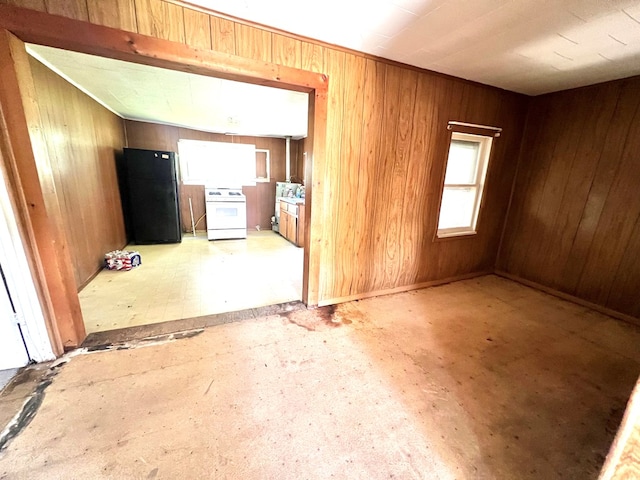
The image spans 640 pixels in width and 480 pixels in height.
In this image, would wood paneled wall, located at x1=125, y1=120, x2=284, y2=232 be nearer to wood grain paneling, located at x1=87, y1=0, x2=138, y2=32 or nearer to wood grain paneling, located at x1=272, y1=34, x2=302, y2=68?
wood grain paneling, located at x1=87, y1=0, x2=138, y2=32

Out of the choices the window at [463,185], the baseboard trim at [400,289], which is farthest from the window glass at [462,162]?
the baseboard trim at [400,289]

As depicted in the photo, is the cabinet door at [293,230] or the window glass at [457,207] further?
the cabinet door at [293,230]

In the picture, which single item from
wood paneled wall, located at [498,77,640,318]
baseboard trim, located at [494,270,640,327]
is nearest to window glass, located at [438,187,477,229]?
wood paneled wall, located at [498,77,640,318]

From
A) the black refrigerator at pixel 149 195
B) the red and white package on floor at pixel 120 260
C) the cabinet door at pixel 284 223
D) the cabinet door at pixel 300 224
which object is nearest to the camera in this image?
the red and white package on floor at pixel 120 260

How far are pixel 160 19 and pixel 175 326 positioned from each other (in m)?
2.20

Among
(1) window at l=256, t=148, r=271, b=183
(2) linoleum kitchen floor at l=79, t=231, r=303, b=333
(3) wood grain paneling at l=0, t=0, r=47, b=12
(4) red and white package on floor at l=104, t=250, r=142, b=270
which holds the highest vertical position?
(3) wood grain paneling at l=0, t=0, r=47, b=12

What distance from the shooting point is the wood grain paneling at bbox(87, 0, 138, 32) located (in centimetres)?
141

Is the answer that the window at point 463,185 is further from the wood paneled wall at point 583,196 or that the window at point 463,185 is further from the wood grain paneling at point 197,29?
the wood grain paneling at point 197,29

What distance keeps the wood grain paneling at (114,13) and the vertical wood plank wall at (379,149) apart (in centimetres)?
11

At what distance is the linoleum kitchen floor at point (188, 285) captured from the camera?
2.29 metres

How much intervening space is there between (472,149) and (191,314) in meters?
3.71

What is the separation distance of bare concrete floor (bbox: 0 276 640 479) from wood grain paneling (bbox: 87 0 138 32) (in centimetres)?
212

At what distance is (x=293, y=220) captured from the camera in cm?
489

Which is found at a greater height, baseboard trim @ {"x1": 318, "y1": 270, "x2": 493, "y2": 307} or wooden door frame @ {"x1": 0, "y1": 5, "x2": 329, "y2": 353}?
wooden door frame @ {"x1": 0, "y1": 5, "x2": 329, "y2": 353}
